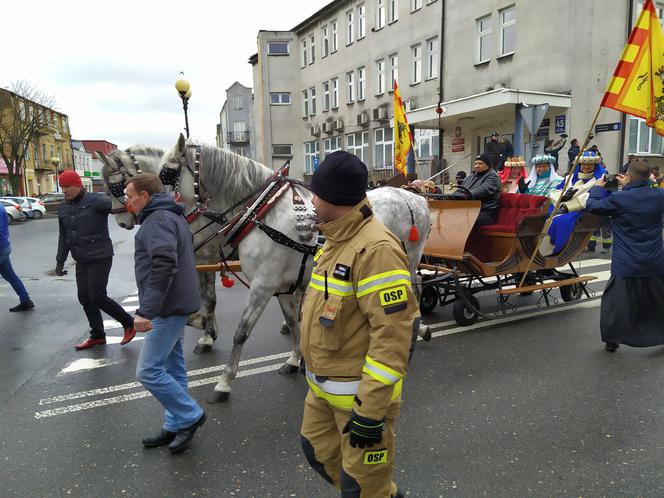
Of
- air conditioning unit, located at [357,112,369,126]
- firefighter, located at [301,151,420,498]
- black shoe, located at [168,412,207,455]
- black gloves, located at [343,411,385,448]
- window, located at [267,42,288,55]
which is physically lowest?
black shoe, located at [168,412,207,455]

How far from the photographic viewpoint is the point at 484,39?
66.6ft

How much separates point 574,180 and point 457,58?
15.4m

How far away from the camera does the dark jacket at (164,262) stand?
292cm

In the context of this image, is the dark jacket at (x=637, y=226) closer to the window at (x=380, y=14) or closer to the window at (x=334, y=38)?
the window at (x=380, y=14)

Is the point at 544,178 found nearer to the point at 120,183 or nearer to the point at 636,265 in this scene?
the point at 636,265

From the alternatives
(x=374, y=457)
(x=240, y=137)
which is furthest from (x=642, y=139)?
(x=240, y=137)

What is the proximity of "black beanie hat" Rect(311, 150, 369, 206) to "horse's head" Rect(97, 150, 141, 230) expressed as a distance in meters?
3.28

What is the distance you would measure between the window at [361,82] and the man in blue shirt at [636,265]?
26.6 metres

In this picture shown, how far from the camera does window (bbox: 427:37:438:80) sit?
76.2 feet

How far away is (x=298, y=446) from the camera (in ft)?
10.8

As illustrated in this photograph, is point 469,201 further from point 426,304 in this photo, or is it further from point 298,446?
point 298,446

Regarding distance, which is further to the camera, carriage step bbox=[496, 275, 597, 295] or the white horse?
carriage step bbox=[496, 275, 597, 295]

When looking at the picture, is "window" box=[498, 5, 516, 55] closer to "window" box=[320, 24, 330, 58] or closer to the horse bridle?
"window" box=[320, 24, 330, 58]

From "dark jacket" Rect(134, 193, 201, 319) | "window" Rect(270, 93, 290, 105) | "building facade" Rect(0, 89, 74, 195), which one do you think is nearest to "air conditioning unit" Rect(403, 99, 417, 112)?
"window" Rect(270, 93, 290, 105)
